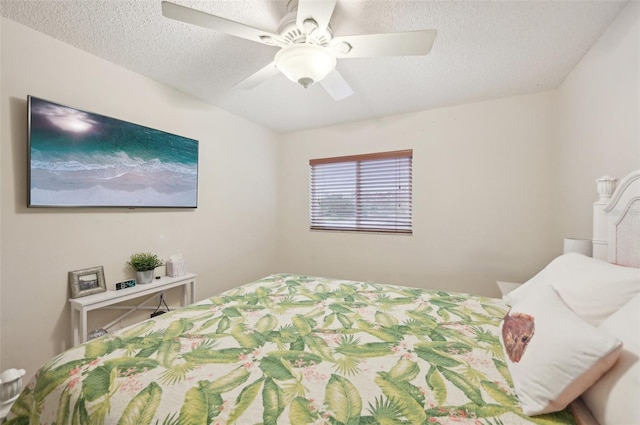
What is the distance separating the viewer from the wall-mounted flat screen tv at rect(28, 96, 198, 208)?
1.66 meters

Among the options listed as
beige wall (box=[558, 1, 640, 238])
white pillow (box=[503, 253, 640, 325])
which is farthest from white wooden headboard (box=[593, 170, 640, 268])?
white pillow (box=[503, 253, 640, 325])

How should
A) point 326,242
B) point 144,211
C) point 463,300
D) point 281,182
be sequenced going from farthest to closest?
point 281,182 < point 326,242 < point 144,211 < point 463,300

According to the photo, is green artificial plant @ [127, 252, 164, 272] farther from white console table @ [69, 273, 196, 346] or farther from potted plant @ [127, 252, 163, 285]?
white console table @ [69, 273, 196, 346]

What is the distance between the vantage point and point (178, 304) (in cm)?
254

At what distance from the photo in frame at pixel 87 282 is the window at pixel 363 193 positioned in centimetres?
229

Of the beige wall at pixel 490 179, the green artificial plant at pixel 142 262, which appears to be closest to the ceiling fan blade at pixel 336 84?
the beige wall at pixel 490 179

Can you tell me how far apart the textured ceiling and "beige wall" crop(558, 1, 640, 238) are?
118 mm

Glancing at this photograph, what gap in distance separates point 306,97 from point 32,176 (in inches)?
85.1

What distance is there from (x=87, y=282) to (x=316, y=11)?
7.56 feet

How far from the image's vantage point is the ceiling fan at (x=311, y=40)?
1.26 m

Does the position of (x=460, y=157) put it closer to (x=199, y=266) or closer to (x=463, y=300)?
(x=463, y=300)

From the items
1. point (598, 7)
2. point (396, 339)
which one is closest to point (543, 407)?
point (396, 339)

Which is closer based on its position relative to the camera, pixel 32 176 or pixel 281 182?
pixel 32 176

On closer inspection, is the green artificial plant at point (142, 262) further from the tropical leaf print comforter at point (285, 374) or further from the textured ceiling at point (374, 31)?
the textured ceiling at point (374, 31)
